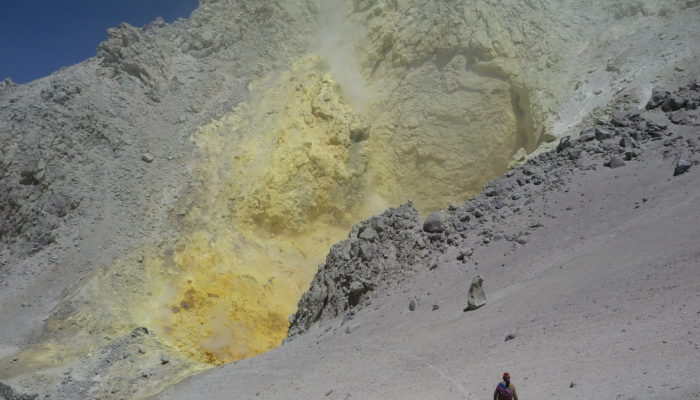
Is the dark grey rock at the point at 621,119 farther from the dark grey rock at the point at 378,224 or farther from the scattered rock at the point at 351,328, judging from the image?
the scattered rock at the point at 351,328

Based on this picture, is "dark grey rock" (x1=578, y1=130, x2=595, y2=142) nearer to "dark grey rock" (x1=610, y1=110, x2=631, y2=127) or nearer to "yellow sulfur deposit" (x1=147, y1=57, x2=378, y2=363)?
"dark grey rock" (x1=610, y1=110, x2=631, y2=127)

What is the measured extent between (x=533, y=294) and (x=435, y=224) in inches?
183

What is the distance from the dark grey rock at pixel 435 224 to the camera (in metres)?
14.3

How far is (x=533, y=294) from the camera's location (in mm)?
9938

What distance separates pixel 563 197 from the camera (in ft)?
42.4

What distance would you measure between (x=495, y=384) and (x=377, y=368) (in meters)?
2.92

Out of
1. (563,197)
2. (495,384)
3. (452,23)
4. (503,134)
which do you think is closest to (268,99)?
(452,23)

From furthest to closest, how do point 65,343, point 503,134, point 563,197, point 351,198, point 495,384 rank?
point 351,198, point 503,134, point 65,343, point 563,197, point 495,384

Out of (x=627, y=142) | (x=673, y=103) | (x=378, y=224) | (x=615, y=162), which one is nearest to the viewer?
(x=615, y=162)

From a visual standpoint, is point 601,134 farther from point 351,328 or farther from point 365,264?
point 351,328

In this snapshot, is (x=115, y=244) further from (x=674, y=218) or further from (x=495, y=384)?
(x=674, y=218)

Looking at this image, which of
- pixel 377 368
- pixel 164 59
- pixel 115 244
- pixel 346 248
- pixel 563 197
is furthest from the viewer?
pixel 164 59

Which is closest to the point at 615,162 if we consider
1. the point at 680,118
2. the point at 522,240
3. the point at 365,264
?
the point at 680,118

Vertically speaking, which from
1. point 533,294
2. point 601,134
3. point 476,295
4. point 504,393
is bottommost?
point 504,393
